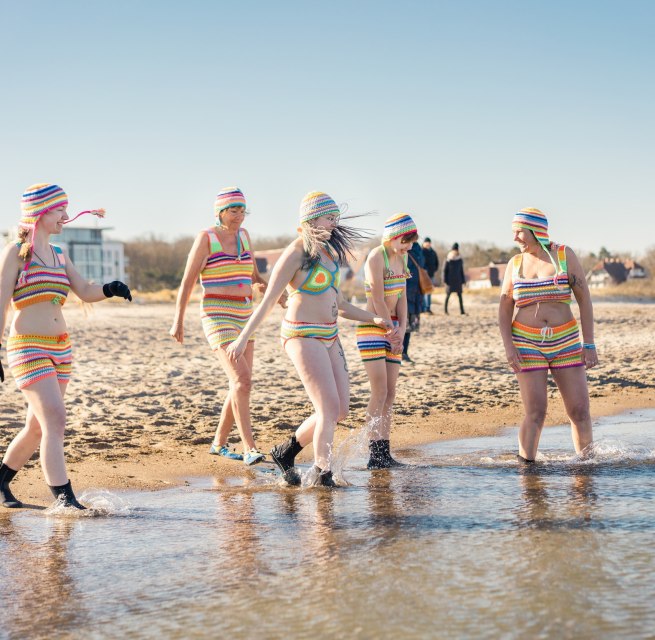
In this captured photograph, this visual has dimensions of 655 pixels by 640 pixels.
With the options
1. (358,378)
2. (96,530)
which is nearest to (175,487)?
(96,530)

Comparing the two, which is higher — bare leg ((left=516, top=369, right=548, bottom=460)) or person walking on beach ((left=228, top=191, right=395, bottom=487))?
person walking on beach ((left=228, top=191, right=395, bottom=487))

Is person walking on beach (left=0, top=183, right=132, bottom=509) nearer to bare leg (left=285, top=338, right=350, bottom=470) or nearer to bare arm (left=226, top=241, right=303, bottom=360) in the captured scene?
bare arm (left=226, top=241, right=303, bottom=360)

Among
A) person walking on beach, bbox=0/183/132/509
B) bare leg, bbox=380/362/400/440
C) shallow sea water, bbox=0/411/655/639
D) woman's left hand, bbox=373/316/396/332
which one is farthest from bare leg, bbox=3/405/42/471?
bare leg, bbox=380/362/400/440

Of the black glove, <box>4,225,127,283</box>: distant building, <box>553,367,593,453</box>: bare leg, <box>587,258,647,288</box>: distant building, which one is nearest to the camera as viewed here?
the black glove

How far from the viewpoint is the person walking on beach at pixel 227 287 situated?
24.2ft

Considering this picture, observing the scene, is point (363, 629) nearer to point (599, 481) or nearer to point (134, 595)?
point (134, 595)

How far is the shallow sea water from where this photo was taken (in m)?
3.77

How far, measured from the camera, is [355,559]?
4586mm

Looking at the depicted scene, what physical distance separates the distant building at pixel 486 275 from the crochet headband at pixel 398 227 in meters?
69.5

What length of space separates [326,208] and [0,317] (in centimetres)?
203

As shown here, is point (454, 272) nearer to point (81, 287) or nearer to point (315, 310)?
point (315, 310)

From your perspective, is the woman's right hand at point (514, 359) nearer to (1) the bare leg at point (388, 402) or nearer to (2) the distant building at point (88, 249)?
(1) the bare leg at point (388, 402)

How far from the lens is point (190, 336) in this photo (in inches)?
802

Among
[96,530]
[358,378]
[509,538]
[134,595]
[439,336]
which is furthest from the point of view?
[439,336]
